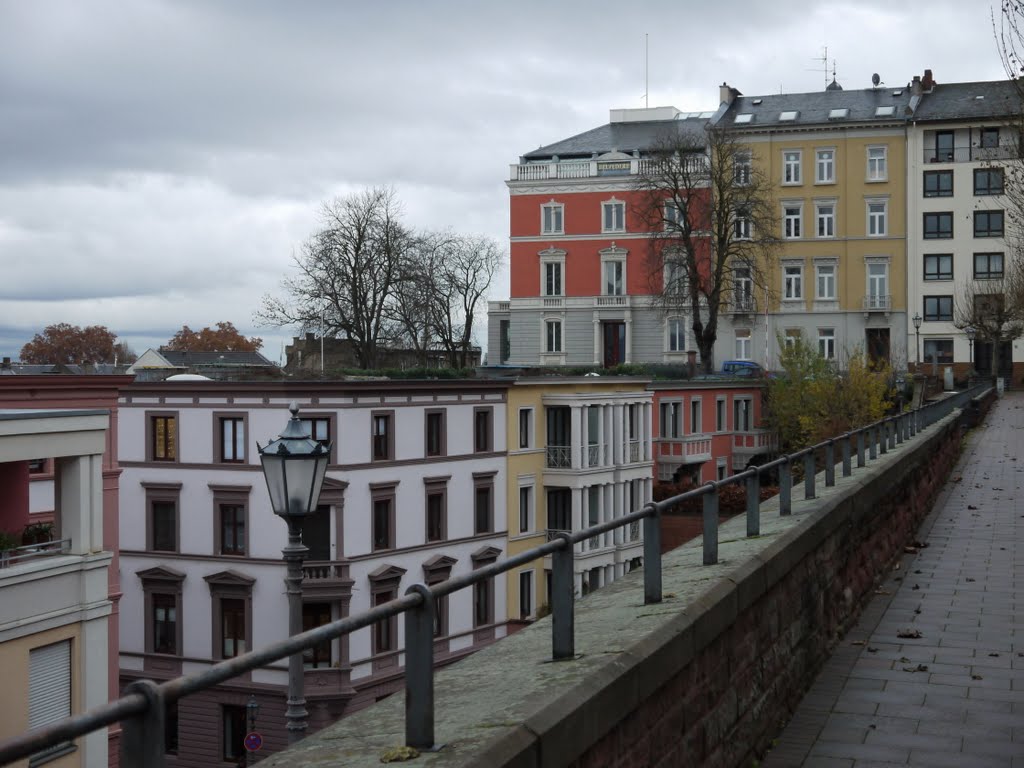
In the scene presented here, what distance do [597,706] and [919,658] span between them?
5668 mm

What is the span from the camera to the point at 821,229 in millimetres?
70688

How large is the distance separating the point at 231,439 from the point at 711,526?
34.7 m

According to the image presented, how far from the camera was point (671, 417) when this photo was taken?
2244 inches

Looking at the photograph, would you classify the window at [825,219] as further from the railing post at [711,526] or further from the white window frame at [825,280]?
the railing post at [711,526]

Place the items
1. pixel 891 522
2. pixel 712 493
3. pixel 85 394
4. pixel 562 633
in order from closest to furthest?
pixel 562 633, pixel 712 493, pixel 891 522, pixel 85 394

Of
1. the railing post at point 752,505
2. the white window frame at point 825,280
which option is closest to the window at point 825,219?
the white window frame at point 825,280

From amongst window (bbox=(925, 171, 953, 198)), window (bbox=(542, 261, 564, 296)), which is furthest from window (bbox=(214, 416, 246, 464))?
window (bbox=(925, 171, 953, 198))

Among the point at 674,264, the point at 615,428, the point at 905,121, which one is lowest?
the point at 615,428

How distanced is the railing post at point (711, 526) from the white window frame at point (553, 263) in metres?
64.1

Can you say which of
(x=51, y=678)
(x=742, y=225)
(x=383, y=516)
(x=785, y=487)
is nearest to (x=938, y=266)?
(x=742, y=225)

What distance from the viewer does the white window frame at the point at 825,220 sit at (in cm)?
7019

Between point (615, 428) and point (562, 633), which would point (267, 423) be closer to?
point (615, 428)

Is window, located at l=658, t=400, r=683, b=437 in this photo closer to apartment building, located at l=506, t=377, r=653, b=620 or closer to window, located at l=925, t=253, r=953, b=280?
apartment building, located at l=506, t=377, r=653, b=620

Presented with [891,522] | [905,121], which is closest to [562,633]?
[891,522]
